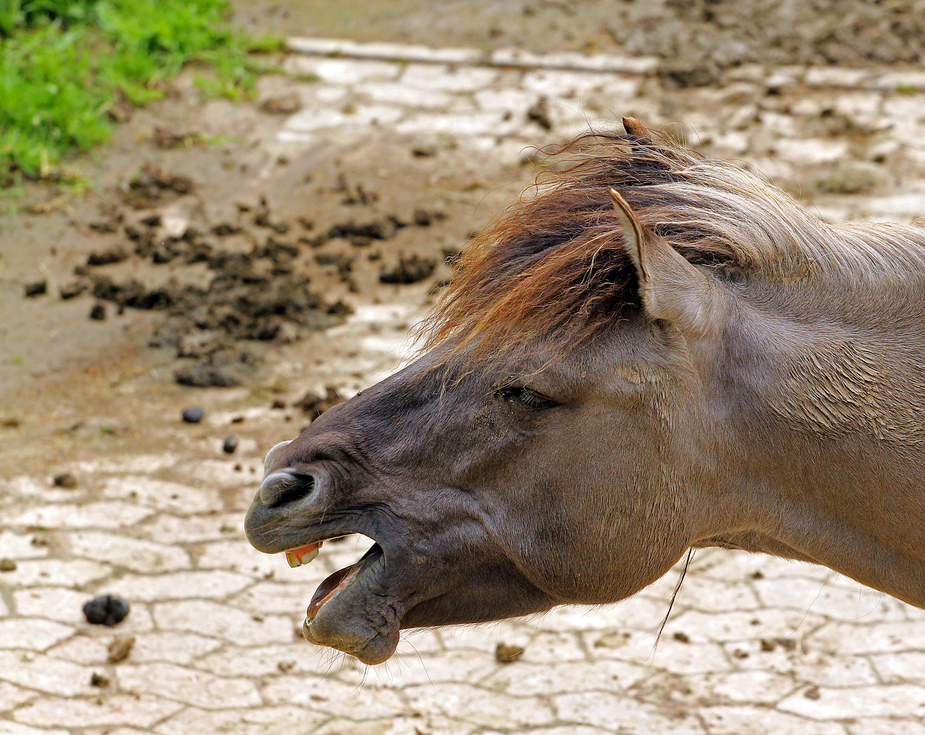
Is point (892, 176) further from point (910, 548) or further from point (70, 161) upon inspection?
point (70, 161)

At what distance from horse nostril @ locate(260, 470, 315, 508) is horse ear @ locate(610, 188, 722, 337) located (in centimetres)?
95

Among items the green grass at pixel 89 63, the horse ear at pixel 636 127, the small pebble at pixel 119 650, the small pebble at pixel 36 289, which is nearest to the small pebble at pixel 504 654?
the small pebble at pixel 119 650

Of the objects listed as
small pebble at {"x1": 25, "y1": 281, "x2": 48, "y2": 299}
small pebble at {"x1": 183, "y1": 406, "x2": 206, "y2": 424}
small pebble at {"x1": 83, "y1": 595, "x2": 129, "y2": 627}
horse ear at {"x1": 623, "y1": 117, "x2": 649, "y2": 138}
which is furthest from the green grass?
horse ear at {"x1": 623, "y1": 117, "x2": 649, "y2": 138}

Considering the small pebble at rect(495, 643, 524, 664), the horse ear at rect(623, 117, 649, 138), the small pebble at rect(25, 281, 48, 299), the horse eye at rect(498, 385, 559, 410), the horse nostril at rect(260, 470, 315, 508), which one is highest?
the horse ear at rect(623, 117, 649, 138)

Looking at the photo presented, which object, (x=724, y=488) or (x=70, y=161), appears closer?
(x=724, y=488)

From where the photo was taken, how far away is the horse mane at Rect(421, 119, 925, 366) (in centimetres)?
235

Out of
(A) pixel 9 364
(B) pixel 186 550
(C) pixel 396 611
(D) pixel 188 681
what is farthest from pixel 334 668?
(A) pixel 9 364

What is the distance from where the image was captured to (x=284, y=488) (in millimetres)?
2389

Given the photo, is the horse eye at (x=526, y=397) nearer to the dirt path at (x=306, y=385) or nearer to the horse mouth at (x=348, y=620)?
the horse mouth at (x=348, y=620)

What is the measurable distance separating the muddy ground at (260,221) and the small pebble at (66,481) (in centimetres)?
26

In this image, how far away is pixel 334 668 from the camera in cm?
392

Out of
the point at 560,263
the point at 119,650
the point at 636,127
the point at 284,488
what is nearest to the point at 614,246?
the point at 560,263

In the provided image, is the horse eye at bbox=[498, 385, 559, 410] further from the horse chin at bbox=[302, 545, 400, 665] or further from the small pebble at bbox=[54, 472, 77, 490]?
the small pebble at bbox=[54, 472, 77, 490]

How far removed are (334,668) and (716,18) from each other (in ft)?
26.1
